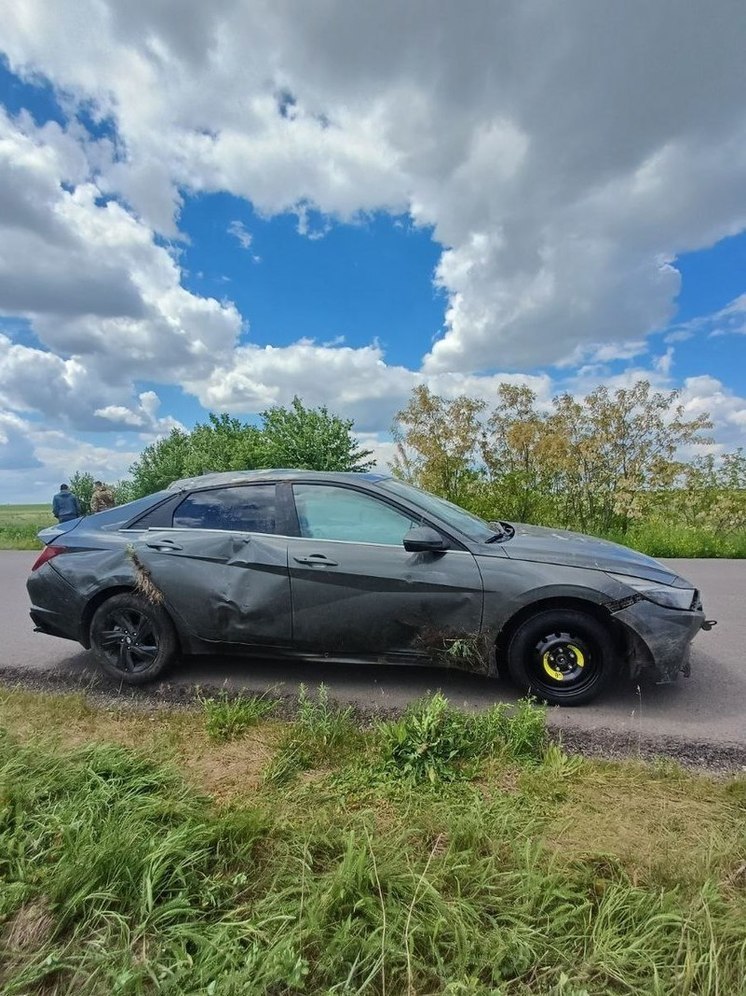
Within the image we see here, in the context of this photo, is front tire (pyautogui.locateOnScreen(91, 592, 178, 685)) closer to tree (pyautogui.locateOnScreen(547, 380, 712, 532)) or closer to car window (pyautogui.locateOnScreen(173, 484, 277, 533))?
car window (pyautogui.locateOnScreen(173, 484, 277, 533))

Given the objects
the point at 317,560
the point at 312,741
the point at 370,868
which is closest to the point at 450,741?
the point at 312,741

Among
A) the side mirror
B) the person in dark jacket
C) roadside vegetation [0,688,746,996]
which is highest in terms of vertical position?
the person in dark jacket

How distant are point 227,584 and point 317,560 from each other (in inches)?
26.4

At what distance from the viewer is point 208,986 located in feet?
5.18

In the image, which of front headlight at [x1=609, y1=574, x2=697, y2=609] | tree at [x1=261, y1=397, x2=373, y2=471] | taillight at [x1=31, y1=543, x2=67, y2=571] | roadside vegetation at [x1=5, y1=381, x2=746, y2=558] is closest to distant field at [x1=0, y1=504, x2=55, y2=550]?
roadside vegetation at [x1=5, y1=381, x2=746, y2=558]

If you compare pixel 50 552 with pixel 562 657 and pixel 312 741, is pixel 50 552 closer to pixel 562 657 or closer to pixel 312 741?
pixel 312 741

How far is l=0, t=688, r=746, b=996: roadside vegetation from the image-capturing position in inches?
65.0

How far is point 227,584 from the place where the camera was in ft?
12.9

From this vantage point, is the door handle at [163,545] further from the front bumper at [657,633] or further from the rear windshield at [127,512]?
the front bumper at [657,633]

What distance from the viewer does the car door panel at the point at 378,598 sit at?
3.65 meters

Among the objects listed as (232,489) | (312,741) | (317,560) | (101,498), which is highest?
(101,498)

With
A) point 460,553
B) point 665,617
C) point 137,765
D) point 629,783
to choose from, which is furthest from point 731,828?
point 137,765

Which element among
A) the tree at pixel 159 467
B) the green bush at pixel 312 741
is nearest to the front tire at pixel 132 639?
the green bush at pixel 312 741

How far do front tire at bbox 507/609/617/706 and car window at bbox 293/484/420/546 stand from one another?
40.9 inches
